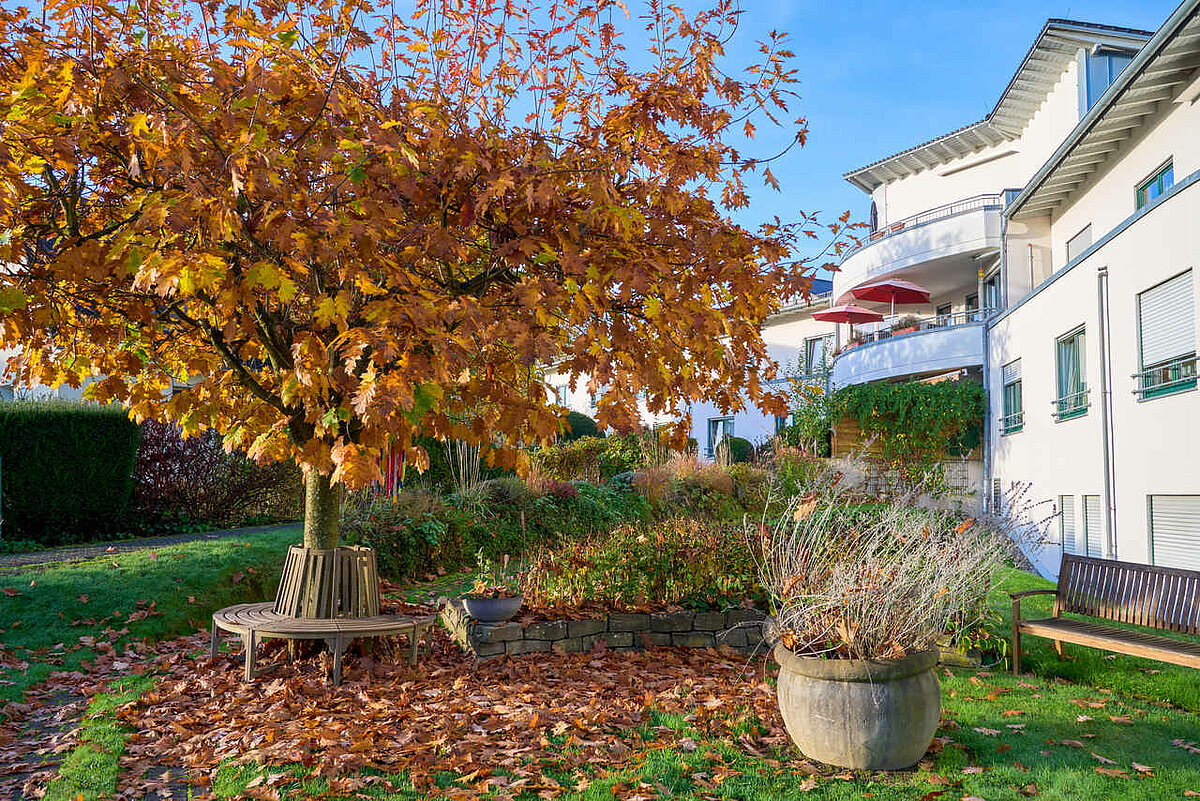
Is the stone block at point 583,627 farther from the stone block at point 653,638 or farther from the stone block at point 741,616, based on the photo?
the stone block at point 741,616

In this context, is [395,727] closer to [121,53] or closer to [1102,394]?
[121,53]

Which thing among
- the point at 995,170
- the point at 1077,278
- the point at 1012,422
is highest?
the point at 995,170

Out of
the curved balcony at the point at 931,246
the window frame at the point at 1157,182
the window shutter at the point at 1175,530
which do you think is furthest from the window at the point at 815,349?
the window shutter at the point at 1175,530

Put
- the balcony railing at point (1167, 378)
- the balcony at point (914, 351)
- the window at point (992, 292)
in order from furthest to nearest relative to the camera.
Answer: the window at point (992, 292) < the balcony at point (914, 351) < the balcony railing at point (1167, 378)

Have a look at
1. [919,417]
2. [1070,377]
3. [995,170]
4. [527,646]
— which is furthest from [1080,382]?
[995,170]

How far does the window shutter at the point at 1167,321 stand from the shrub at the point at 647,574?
6312 millimetres

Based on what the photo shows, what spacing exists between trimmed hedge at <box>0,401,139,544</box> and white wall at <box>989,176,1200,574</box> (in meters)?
14.4

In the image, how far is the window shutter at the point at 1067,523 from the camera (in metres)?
14.7

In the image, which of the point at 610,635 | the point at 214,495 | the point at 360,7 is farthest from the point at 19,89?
the point at 214,495

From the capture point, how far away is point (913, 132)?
26.4m

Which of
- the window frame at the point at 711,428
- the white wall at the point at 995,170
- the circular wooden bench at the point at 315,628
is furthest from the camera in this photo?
the window frame at the point at 711,428

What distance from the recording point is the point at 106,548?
460 inches

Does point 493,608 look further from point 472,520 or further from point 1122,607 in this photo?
point 472,520

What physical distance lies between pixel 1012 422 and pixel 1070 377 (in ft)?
13.2
